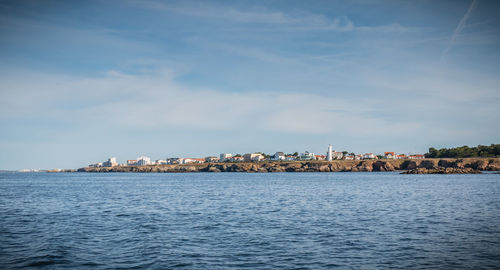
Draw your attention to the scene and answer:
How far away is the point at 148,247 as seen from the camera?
1881 centimetres

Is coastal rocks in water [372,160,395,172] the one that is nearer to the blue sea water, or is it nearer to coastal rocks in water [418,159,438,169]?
coastal rocks in water [418,159,438,169]

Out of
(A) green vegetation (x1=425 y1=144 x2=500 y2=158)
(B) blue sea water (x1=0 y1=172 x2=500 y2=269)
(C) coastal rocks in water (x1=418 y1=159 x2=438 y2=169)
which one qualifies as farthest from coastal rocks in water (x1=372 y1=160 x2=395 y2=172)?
(B) blue sea water (x1=0 y1=172 x2=500 y2=269)

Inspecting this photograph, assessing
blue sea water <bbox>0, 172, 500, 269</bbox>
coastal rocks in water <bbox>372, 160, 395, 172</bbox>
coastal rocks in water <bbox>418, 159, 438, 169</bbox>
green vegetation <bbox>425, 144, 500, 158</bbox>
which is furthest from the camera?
coastal rocks in water <bbox>372, 160, 395, 172</bbox>

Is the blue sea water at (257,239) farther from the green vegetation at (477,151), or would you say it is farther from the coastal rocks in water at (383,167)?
the green vegetation at (477,151)

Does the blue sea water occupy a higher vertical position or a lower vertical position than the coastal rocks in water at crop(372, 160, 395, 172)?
lower

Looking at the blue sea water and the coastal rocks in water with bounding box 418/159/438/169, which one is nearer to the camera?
the blue sea water

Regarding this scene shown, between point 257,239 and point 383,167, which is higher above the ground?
point 383,167

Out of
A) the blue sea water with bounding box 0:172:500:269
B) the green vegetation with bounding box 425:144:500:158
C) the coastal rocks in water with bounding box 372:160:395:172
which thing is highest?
the green vegetation with bounding box 425:144:500:158

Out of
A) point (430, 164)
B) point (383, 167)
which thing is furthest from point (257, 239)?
point (383, 167)

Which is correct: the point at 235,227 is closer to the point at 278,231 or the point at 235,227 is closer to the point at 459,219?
the point at 278,231

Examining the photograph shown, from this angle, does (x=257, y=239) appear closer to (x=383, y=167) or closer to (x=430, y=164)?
(x=430, y=164)

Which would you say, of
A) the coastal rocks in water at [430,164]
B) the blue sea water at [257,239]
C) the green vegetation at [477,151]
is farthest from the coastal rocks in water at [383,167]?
the blue sea water at [257,239]

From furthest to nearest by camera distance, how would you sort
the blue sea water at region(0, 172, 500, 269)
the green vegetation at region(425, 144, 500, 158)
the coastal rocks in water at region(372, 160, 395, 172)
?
1. the coastal rocks in water at region(372, 160, 395, 172)
2. the green vegetation at region(425, 144, 500, 158)
3. the blue sea water at region(0, 172, 500, 269)

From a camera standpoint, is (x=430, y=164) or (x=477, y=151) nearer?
(x=430, y=164)
